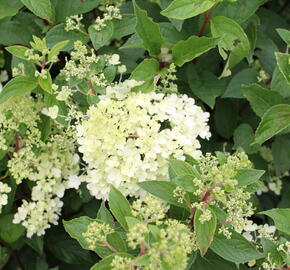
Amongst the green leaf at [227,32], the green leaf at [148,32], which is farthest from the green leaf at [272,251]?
the green leaf at [148,32]

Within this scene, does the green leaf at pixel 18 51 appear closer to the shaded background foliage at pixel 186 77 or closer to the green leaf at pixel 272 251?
the shaded background foliage at pixel 186 77

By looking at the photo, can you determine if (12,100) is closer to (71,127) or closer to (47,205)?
(71,127)

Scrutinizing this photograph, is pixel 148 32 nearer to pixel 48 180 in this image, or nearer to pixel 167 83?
pixel 167 83

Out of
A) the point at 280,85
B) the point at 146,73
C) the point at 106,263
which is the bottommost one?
the point at 106,263

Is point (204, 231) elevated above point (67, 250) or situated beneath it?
elevated above

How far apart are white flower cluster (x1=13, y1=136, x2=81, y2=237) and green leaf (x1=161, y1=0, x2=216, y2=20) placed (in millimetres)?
604

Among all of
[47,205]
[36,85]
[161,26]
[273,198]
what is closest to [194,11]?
[161,26]

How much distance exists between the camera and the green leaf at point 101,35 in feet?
6.81

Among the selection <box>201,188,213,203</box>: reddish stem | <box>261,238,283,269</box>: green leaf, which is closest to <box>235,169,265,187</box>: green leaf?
<box>201,188,213,203</box>: reddish stem

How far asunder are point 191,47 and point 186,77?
A: 356 mm

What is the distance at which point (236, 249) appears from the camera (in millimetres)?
1780

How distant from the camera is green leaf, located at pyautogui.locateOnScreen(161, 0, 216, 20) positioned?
196cm

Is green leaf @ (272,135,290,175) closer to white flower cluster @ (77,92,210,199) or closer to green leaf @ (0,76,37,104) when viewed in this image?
white flower cluster @ (77,92,210,199)

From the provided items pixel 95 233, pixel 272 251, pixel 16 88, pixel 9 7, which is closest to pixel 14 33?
pixel 9 7
